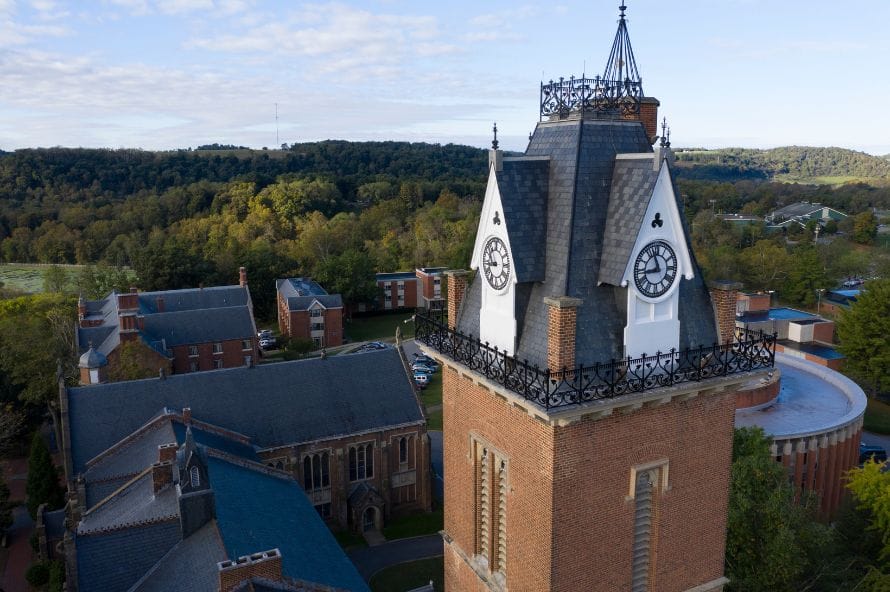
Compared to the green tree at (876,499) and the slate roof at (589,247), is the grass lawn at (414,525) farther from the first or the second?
the slate roof at (589,247)

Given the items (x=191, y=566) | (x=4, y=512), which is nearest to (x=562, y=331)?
(x=191, y=566)

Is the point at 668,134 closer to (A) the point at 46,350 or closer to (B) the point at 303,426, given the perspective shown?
(B) the point at 303,426

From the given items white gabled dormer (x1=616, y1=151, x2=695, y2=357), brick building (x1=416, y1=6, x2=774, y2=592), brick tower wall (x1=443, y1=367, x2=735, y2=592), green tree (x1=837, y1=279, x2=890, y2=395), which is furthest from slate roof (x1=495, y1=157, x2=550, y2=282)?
green tree (x1=837, y1=279, x2=890, y2=395)

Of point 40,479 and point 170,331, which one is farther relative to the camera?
point 170,331

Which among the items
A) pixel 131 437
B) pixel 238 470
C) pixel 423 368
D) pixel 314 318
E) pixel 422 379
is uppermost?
pixel 131 437

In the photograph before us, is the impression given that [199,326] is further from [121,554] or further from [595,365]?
[595,365]
